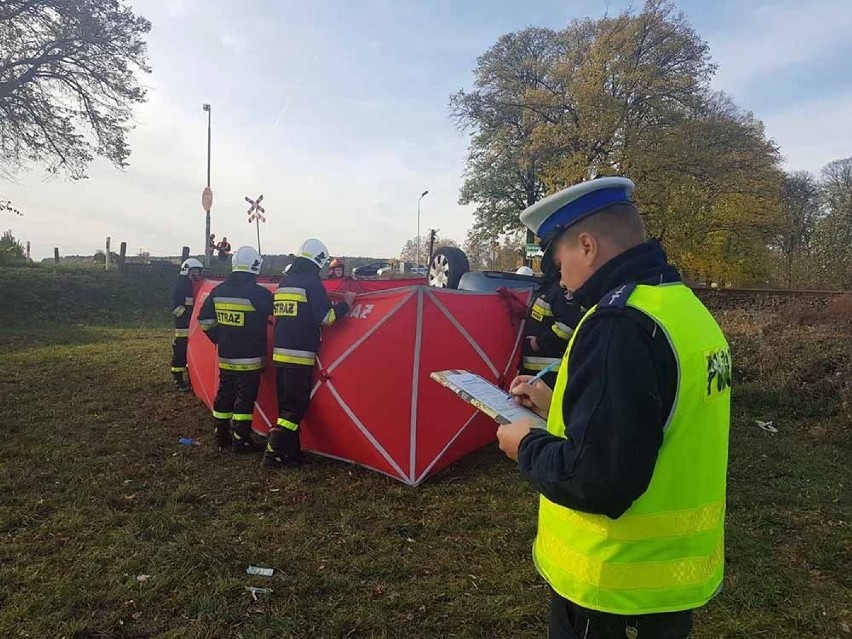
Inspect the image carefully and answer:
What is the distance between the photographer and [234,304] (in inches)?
225

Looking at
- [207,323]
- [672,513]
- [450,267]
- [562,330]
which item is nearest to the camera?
[672,513]

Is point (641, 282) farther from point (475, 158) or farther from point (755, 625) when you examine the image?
point (475, 158)

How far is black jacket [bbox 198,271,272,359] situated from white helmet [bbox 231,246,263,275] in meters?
0.15

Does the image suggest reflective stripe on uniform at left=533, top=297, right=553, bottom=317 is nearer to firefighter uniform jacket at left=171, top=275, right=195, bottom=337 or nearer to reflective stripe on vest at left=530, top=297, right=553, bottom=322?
reflective stripe on vest at left=530, top=297, right=553, bottom=322

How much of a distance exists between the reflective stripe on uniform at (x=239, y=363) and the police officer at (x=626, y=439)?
4467 mm

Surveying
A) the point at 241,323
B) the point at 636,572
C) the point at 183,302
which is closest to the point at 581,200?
the point at 636,572

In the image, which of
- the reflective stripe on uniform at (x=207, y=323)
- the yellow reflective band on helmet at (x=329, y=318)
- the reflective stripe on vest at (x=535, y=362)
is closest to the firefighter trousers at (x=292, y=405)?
the yellow reflective band on helmet at (x=329, y=318)

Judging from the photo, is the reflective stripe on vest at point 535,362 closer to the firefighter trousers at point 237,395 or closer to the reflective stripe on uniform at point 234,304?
the firefighter trousers at point 237,395

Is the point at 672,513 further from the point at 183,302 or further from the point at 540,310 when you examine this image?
the point at 183,302

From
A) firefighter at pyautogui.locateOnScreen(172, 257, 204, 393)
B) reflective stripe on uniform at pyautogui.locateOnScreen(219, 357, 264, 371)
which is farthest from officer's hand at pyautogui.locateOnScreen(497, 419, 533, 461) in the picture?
firefighter at pyautogui.locateOnScreen(172, 257, 204, 393)

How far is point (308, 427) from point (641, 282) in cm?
455

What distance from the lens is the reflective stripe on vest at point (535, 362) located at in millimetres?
5879

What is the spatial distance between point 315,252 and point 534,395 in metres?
4.03

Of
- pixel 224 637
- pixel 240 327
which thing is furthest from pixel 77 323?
pixel 224 637
